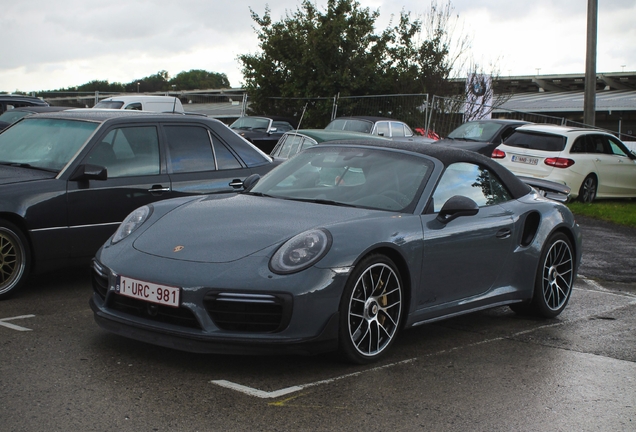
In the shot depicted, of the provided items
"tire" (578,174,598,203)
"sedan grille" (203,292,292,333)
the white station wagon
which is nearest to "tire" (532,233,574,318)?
"sedan grille" (203,292,292,333)

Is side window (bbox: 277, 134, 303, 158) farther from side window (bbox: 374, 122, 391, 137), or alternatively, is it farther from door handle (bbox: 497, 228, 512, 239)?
door handle (bbox: 497, 228, 512, 239)

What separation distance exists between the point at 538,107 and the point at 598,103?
11.6 feet

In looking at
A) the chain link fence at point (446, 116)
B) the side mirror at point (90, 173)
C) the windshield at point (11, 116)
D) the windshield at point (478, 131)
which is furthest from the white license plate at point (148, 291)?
the chain link fence at point (446, 116)

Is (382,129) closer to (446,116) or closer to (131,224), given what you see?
(446,116)

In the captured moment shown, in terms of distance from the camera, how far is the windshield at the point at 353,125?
2009 cm

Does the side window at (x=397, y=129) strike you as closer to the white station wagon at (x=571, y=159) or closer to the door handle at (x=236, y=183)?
the white station wagon at (x=571, y=159)

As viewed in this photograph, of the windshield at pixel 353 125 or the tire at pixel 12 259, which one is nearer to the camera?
the tire at pixel 12 259

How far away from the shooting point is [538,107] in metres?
48.2

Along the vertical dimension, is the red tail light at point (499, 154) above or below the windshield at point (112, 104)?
below

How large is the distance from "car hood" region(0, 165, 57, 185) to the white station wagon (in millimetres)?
10692

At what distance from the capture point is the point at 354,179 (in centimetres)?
584

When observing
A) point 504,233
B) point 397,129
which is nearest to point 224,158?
point 504,233

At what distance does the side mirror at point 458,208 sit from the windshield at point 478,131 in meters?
13.3

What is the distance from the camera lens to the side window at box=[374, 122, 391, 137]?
20250mm
